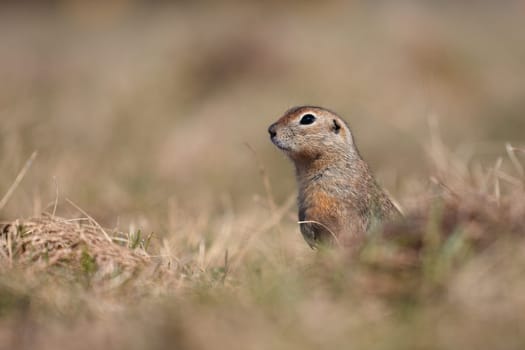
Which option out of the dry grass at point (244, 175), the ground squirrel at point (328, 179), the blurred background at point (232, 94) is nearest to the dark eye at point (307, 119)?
the ground squirrel at point (328, 179)

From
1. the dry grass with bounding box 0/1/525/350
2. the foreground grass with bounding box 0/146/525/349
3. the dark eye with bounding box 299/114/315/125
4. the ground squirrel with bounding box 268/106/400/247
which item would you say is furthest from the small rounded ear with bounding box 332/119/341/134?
the foreground grass with bounding box 0/146/525/349

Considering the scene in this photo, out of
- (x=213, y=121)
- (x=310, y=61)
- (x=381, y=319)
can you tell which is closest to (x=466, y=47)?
(x=310, y=61)

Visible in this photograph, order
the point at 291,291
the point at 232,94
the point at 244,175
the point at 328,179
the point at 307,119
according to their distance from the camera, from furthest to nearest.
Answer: the point at 232,94, the point at 244,175, the point at 307,119, the point at 328,179, the point at 291,291

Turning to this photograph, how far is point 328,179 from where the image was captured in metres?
5.15

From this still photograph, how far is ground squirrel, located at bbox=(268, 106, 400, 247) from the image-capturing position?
4891mm

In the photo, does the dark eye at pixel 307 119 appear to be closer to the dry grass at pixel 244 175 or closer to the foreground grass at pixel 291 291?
the dry grass at pixel 244 175

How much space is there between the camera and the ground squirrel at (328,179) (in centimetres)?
489

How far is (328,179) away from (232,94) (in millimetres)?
7019

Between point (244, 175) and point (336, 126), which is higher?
point (336, 126)

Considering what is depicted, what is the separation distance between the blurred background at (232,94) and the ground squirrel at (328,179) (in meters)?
1.29

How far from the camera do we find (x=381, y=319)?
9.71 ft

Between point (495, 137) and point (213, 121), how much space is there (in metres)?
3.67

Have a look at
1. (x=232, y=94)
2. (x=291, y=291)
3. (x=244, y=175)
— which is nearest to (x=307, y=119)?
(x=291, y=291)

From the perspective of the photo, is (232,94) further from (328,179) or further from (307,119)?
(328,179)
